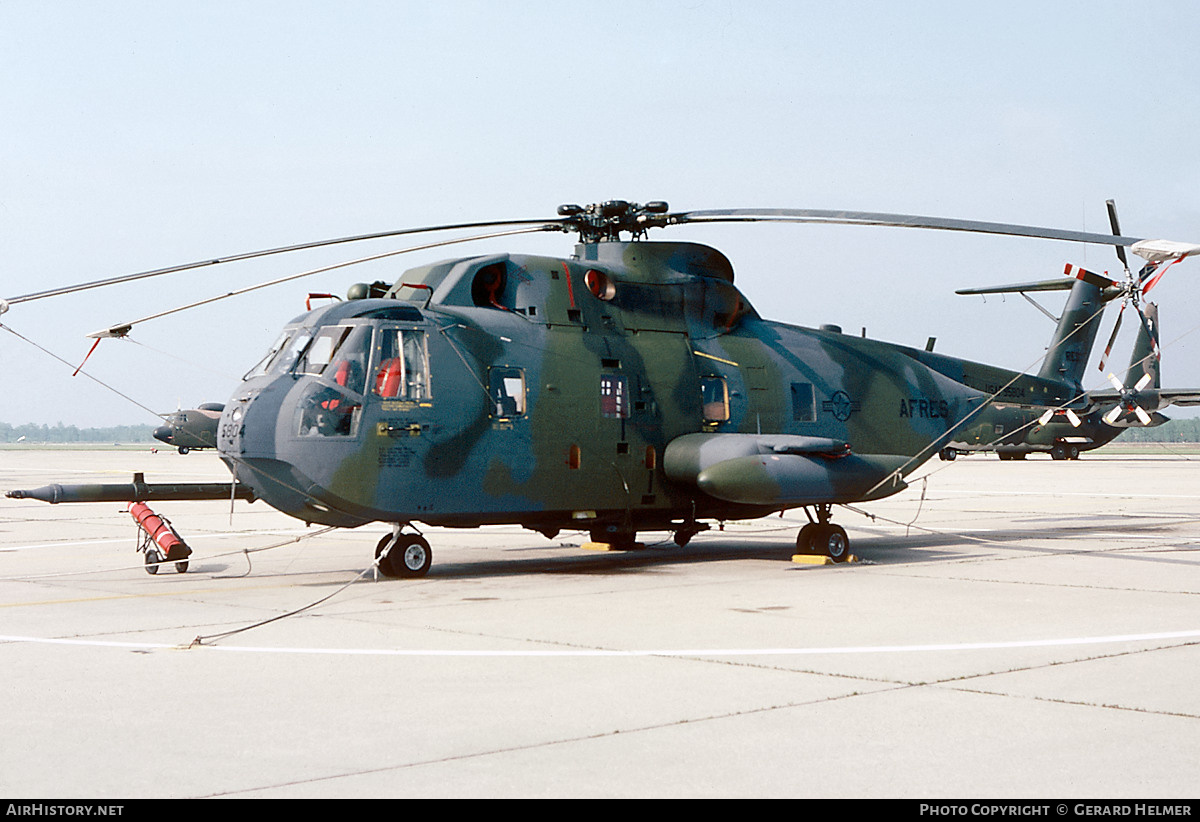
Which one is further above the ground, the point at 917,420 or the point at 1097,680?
the point at 917,420

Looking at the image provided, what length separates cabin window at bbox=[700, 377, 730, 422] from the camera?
54.9ft

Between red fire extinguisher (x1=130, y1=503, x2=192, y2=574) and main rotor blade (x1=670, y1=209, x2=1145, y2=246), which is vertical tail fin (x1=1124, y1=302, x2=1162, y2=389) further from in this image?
red fire extinguisher (x1=130, y1=503, x2=192, y2=574)

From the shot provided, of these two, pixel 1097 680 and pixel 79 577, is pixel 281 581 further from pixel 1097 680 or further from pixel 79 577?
pixel 1097 680

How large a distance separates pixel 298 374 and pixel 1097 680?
30.6ft

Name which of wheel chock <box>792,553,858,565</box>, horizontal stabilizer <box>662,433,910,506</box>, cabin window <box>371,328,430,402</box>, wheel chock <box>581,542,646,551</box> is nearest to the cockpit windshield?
cabin window <box>371,328,430,402</box>

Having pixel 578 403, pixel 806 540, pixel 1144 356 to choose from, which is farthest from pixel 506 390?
pixel 1144 356

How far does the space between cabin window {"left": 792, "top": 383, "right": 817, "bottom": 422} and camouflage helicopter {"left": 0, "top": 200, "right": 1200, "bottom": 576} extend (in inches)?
1.2

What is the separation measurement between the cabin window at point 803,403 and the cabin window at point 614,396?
2.98 meters

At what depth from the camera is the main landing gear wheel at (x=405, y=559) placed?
14500mm

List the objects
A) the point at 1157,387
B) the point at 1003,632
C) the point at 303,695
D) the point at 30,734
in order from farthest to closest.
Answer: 1. the point at 1157,387
2. the point at 1003,632
3. the point at 303,695
4. the point at 30,734

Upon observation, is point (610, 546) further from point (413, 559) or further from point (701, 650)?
point (701, 650)
